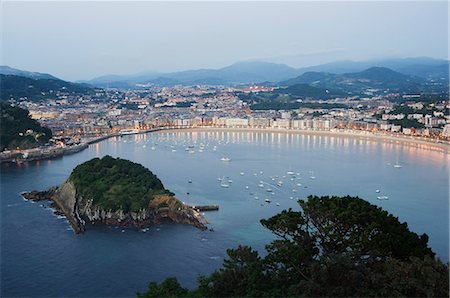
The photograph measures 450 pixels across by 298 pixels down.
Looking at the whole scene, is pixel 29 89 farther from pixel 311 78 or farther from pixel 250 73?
pixel 250 73

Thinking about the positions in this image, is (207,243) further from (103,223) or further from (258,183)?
(258,183)

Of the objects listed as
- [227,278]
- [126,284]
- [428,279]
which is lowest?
[126,284]

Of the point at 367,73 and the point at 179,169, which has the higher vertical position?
the point at 367,73

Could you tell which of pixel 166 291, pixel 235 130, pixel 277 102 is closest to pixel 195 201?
pixel 166 291

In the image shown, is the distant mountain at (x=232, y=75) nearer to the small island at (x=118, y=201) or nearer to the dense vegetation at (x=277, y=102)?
the dense vegetation at (x=277, y=102)

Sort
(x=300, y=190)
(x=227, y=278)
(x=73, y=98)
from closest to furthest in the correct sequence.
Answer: (x=227, y=278), (x=300, y=190), (x=73, y=98)

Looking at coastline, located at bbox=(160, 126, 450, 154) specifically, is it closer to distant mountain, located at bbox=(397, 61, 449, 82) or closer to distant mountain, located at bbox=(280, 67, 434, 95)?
distant mountain, located at bbox=(280, 67, 434, 95)

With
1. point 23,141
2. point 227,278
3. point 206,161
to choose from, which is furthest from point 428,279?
point 23,141
